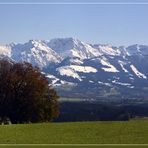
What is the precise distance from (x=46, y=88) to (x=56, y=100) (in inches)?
103

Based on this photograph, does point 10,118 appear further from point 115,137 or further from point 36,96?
point 115,137

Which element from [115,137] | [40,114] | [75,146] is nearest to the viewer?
[75,146]

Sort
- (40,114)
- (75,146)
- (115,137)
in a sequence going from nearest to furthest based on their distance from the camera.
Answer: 1. (75,146)
2. (115,137)
3. (40,114)

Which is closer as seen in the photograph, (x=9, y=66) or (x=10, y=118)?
(x=10, y=118)

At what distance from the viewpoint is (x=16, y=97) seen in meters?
79.4

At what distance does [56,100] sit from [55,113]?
274cm

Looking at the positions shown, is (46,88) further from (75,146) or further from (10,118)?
(75,146)

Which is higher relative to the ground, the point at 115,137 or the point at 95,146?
the point at 95,146

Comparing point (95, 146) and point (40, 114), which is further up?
point (95, 146)

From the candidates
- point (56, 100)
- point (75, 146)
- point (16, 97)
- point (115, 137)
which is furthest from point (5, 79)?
point (75, 146)

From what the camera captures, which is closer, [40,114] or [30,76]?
[40,114]

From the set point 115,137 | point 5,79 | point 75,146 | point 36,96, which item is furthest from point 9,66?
point 75,146

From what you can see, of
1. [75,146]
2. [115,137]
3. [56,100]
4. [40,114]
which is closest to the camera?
[75,146]

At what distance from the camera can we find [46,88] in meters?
81.8
